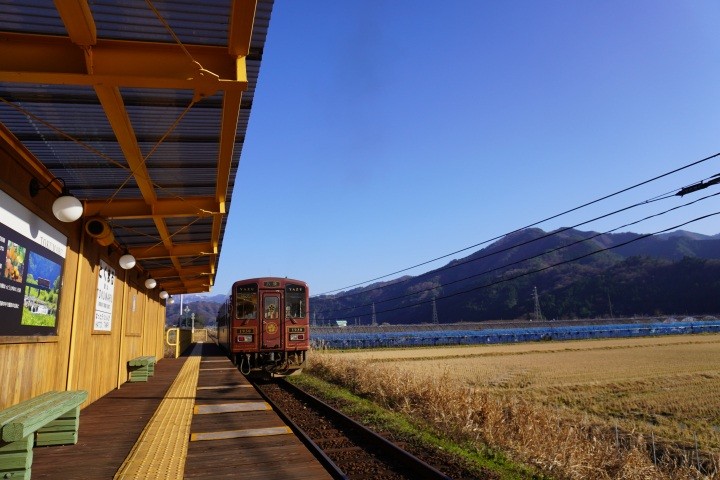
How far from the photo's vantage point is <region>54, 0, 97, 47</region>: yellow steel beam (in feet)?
10.1

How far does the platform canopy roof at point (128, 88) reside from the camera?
3465 mm

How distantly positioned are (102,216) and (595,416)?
13960 mm

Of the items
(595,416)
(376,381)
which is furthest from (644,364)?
(376,381)

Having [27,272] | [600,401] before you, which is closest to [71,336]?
[27,272]

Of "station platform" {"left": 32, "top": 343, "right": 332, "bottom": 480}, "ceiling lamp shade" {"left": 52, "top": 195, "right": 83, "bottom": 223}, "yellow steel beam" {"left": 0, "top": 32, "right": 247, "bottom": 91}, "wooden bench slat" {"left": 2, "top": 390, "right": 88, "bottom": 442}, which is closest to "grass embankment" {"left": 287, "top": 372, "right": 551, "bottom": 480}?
"station platform" {"left": 32, "top": 343, "right": 332, "bottom": 480}

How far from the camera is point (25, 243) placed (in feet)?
16.6

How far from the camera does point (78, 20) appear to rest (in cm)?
327

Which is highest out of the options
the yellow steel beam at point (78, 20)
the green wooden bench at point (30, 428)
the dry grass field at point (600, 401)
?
the yellow steel beam at point (78, 20)

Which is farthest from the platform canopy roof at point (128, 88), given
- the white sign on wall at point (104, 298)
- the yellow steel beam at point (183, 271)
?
the yellow steel beam at point (183, 271)

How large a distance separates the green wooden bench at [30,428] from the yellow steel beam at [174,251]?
18.9 feet

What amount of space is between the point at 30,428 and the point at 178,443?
2250mm

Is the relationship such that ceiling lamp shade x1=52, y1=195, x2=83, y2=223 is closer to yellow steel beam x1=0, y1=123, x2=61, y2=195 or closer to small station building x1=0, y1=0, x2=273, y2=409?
small station building x1=0, y1=0, x2=273, y2=409

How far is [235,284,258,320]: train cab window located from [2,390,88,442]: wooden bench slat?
354 inches

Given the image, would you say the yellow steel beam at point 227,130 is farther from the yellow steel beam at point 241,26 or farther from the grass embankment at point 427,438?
the grass embankment at point 427,438
